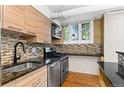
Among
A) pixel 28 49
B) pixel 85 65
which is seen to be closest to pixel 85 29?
pixel 85 65

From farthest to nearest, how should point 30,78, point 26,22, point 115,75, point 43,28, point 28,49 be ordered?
point 43,28 < point 28,49 < point 26,22 < point 30,78 < point 115,75

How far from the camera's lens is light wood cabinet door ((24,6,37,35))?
5.50ft

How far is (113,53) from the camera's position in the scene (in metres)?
1.83

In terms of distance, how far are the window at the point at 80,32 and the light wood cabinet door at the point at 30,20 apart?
861 millimetres

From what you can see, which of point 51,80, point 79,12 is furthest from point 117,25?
point 51,80

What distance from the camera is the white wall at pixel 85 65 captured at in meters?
2.57

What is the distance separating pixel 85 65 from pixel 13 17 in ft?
5.94

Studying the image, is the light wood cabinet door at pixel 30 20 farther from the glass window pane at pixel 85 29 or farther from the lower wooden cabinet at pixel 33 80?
the glass window pane at pixel 85 29

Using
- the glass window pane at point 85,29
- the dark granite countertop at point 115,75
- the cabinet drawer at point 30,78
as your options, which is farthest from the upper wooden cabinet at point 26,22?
the dark granite countertop at point 115,75

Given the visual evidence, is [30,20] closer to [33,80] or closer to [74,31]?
[33,80]

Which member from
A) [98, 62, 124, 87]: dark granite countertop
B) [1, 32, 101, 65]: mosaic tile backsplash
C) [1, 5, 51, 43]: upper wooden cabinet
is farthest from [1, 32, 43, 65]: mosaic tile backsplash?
[98, 62, 124, 87]: dark granite countertop

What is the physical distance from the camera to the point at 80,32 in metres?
2.39

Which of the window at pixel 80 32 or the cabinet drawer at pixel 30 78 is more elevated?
the window at pixel 80 32

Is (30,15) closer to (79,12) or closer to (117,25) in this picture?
(79,12)
